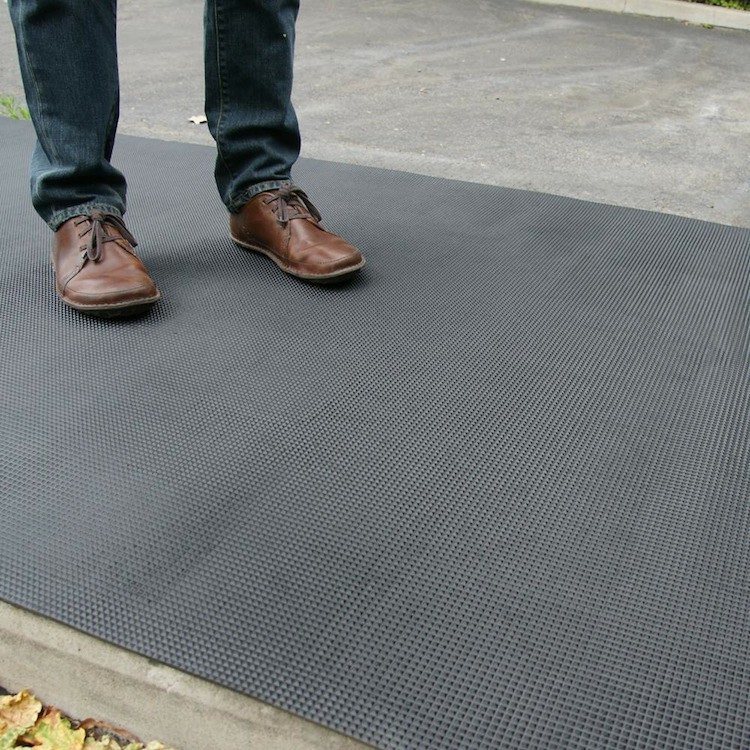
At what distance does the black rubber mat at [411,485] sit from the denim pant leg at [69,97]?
165 millimetres

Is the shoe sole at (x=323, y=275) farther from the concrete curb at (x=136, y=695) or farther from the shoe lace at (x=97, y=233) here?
the concrete curb at (x=136, y=695)

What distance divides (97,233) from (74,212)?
69 mm

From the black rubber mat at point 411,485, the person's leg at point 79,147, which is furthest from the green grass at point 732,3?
the person's leg at point 79,147

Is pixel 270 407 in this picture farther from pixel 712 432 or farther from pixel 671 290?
pixel 671 290

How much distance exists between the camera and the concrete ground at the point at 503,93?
2455 mm

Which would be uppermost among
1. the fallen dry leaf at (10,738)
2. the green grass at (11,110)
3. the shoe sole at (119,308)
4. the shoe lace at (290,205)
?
the shoe lace at (290,205)

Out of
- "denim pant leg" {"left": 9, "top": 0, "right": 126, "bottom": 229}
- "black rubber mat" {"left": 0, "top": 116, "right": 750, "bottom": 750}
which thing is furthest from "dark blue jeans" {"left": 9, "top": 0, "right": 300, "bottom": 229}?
"black rubber mat" {"left": 0, "top": 116, "right": 750, "bottom": 750}

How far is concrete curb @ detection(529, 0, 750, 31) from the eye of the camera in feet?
17.2

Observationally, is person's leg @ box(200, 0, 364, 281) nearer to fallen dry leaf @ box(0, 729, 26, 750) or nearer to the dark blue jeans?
the dark blue jeans

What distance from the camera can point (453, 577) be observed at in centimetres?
89

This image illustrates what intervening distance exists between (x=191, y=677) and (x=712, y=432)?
0.73 metres

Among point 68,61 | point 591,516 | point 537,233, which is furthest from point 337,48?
point 591,516

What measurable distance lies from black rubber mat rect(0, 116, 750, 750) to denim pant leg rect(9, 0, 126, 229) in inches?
6.5

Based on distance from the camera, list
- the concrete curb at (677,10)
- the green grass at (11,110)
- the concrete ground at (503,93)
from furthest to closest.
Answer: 1. the concrete curb at (677,10)
2. the green grass at (11,110)
3. the concrete ground at (503,93)
